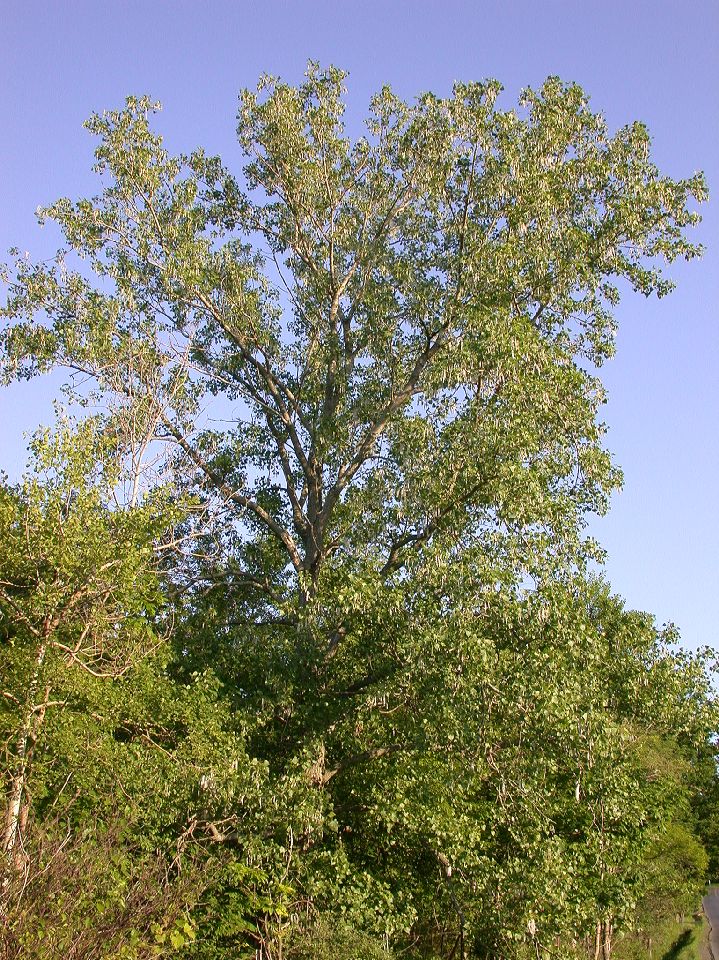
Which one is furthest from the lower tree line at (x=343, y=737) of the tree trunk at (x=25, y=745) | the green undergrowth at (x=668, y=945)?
the green undergrowth at (x=668, y=945)

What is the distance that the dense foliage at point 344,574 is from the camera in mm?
13312

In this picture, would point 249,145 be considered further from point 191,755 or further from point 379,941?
point 379,941

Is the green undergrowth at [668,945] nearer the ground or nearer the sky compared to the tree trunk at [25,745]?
nearer the sky

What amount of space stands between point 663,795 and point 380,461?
12.3 metres

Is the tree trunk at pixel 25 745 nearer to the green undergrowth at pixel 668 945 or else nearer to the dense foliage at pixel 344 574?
the dense foliage at pixel 344 574

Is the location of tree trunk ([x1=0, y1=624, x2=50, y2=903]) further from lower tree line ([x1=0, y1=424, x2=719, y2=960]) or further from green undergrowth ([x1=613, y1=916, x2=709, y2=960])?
green undergrowth ([x1=613, y1=916, x2=709, y2=960])

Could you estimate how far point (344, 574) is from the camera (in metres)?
15.4

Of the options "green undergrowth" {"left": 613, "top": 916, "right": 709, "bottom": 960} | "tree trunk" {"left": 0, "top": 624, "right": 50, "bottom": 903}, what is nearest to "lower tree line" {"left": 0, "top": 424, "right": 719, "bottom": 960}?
"tree trunk" {"left": 0, "top": 624, "right": 50, "bottom": 903}

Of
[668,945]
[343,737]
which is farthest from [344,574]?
[668,945]

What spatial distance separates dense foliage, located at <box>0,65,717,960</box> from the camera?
43.7 feet


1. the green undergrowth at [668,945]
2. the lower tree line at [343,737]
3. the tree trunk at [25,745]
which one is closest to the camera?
the tree trunk at [25,745]

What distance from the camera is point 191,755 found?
1438 cm

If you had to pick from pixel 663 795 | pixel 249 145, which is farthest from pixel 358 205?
pixel 663 795

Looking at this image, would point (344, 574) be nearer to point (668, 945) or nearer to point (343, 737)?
point (343, 737)
